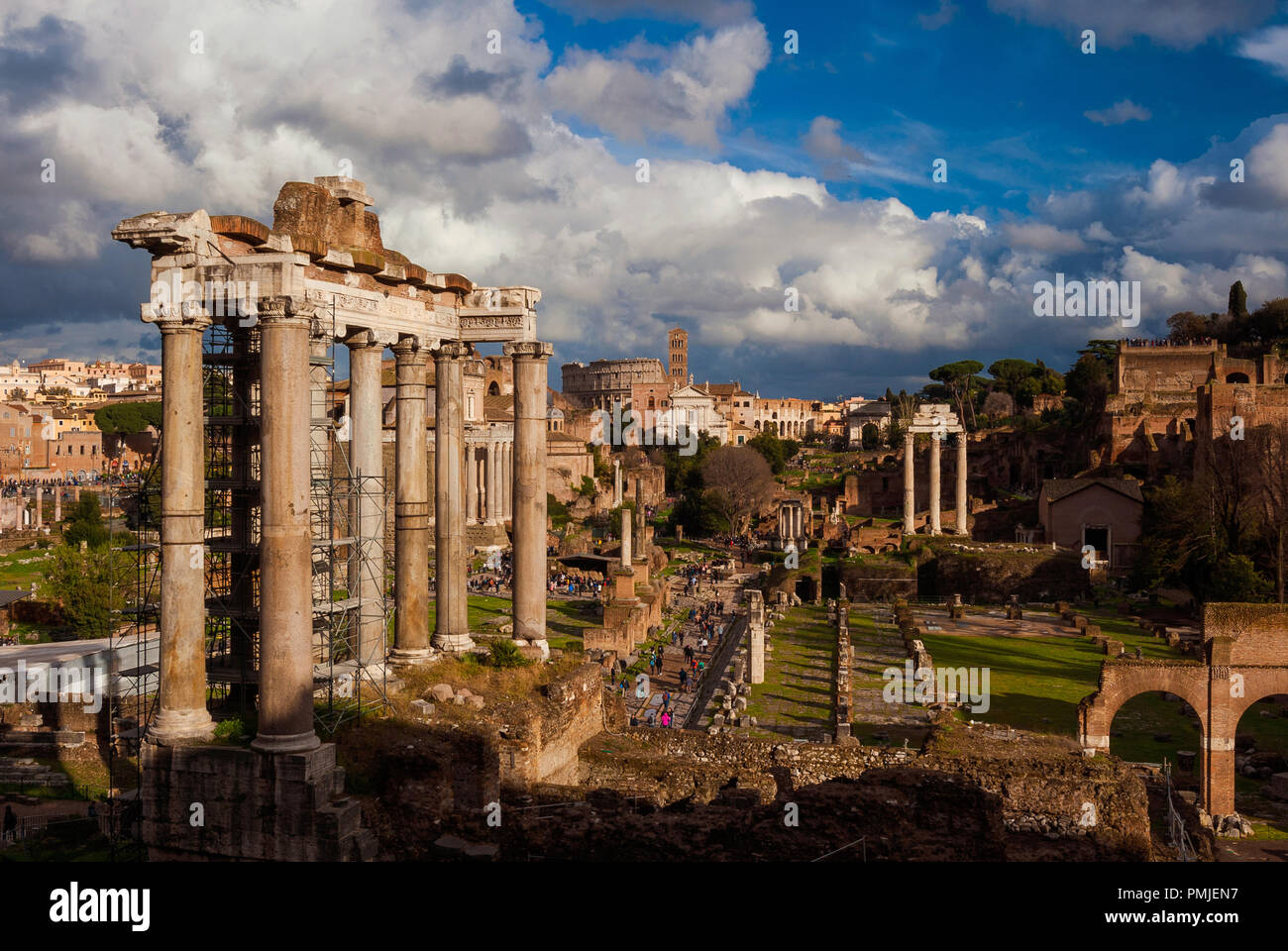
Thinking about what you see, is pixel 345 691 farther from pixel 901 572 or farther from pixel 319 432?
pixel 901 572

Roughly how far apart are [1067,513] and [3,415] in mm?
85143

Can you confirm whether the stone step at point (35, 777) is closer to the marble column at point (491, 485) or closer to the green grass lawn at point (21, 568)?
the green grass lawn at point (21, 568)

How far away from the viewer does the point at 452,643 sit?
16.2 metres

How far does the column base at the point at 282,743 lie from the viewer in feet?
35.9

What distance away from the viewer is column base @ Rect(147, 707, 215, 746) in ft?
37.7

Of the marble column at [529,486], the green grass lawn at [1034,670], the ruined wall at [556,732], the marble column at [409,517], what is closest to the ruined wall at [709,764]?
the ruined wall at [556,732]

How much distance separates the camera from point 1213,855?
53.4ft

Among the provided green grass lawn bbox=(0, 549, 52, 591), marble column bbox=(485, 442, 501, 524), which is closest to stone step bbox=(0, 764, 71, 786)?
green grass lawn bbox=(0, 549, 52, 591)

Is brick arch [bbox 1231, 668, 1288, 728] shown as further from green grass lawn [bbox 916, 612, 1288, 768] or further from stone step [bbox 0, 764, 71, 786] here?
Result: stone step [bbox 0, 764, 71, 786]

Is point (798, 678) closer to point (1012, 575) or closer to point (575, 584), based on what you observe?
point (575, 584)

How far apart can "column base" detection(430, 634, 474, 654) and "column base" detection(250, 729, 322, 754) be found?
16.6 feet

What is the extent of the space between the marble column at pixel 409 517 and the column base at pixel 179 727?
12.8ft

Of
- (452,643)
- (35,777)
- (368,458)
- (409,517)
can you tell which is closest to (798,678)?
(452,643)
